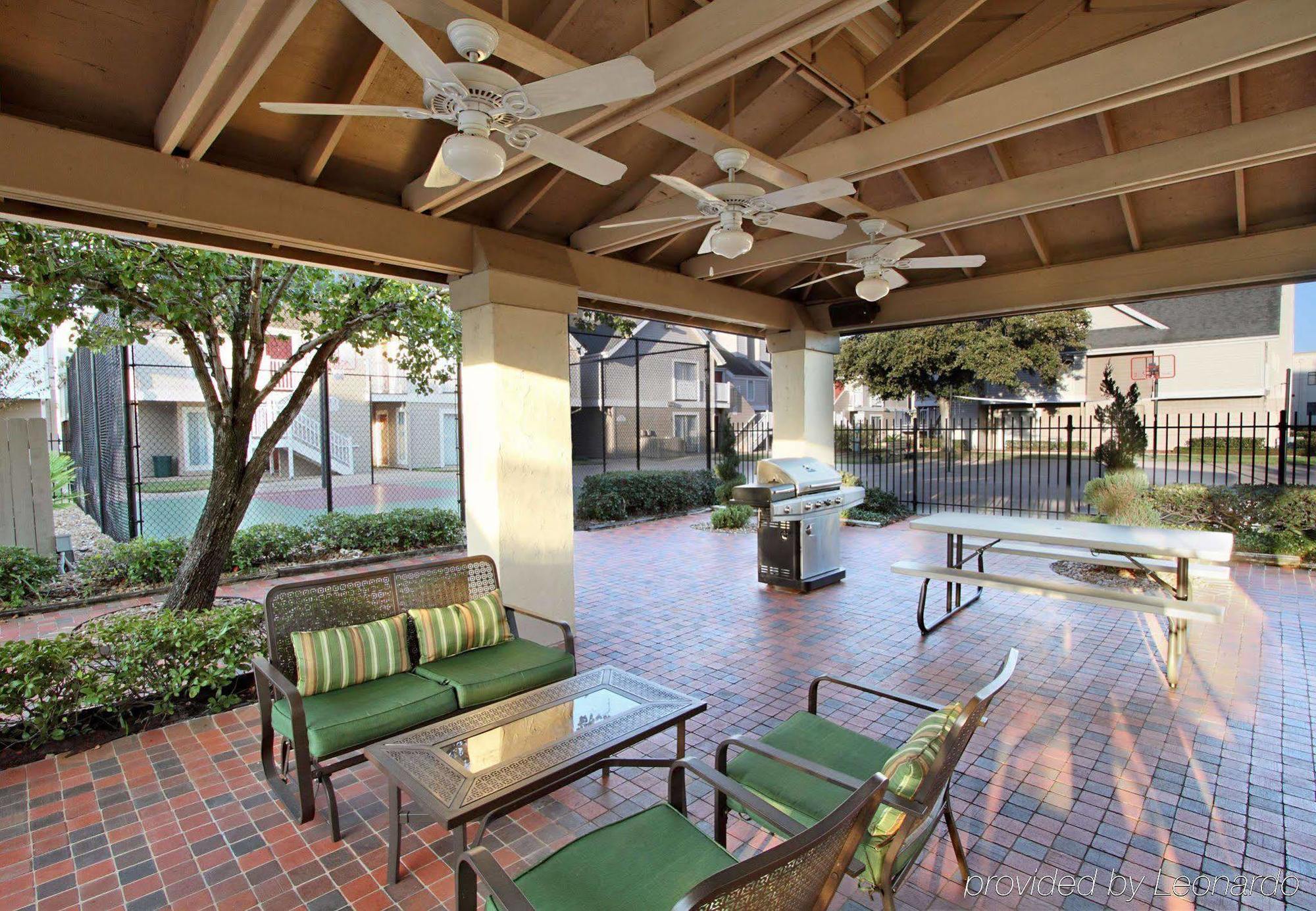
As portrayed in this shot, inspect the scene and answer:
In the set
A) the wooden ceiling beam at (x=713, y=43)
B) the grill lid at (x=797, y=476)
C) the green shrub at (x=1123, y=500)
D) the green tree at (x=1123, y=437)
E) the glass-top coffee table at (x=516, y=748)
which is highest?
the wooden ceiling beam at (x=713, y=43)

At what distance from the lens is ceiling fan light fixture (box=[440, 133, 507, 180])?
7.32 ft

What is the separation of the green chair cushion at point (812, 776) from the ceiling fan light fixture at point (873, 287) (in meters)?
3.09

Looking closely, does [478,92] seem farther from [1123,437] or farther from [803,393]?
[1123,437]

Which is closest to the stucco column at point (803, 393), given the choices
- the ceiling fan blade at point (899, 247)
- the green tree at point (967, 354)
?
A: the ceiling fan blade at point (899, 247)

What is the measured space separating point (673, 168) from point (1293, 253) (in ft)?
15.3

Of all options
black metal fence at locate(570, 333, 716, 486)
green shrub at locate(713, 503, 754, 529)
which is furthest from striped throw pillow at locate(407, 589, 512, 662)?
black metal fence at locate(570, 333, 716, 486)

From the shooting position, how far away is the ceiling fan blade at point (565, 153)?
97.0 inches

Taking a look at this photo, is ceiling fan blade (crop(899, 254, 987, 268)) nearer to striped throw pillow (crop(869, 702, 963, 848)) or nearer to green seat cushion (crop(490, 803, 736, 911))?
striped throw pillow (crop(869, 702, 963, 848))

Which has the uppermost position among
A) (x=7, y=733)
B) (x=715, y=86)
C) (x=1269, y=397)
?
(x=715, y=86)

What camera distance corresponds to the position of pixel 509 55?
8.05 feet

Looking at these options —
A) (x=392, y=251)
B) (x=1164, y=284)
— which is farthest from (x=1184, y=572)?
→ (x=392, y=251)

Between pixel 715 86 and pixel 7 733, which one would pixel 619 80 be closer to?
pixel 715 86

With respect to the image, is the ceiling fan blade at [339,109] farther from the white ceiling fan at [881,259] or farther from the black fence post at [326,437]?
the black fence post at [326,437]

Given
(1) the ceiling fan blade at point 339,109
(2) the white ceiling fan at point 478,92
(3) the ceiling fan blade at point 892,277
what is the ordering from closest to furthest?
(2) the white ceiling fan at point 478,92 < (1) the ceiling fan blade at point 339,109 < (3) the ceiling fan blade at point 892,277
